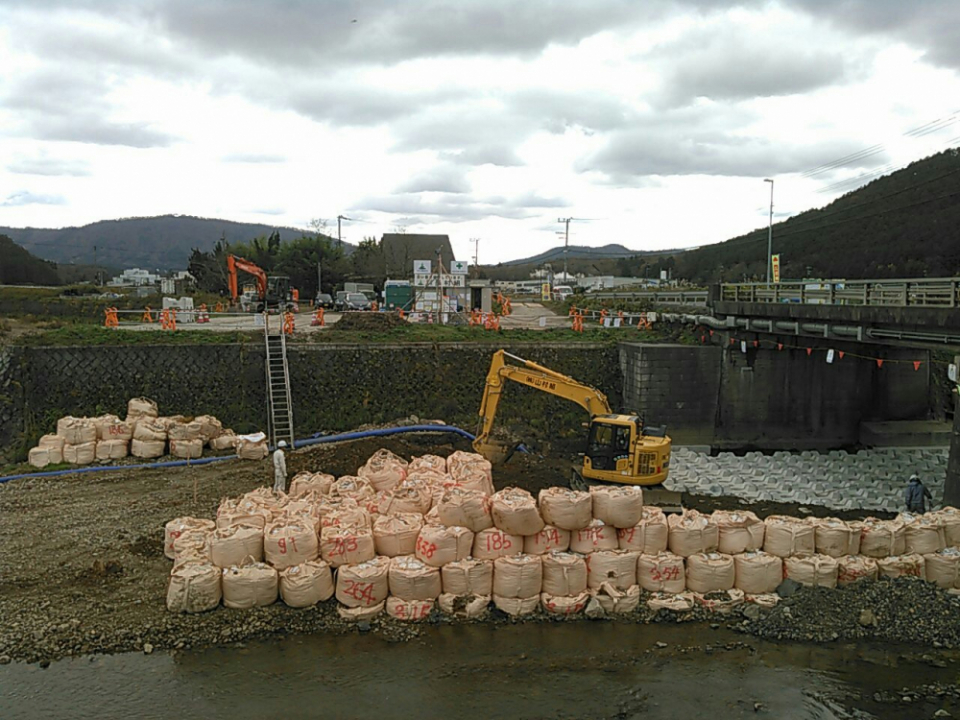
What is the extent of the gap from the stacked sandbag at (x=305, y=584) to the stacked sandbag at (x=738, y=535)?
253 inches

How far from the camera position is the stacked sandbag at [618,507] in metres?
11.8

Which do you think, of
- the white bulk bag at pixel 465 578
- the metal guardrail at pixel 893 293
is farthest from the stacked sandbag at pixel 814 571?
the metal guardrail at pixel 893 293

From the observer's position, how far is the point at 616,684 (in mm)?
9977

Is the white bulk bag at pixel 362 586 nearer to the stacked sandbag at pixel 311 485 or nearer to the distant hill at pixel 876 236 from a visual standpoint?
the stacked sandbag at pixel 311 485

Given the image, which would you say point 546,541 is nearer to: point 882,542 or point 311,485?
point 311,485

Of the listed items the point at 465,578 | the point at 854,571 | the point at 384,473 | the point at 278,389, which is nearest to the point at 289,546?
the point at 465,578

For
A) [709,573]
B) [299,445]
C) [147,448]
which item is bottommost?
[709,573]

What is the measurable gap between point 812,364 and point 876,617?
15.7 m

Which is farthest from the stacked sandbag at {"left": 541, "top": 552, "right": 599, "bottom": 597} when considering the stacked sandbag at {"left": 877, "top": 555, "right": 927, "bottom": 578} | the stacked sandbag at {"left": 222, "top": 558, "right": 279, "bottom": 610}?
the stacked sandbag at {"left": 877, "top": 555, "right": 927, "bottom": 578}

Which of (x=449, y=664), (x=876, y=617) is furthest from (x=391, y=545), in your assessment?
(x=876, y=617)

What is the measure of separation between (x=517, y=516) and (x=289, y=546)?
359 cm

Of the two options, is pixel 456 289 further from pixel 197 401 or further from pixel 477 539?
pixel 477 539

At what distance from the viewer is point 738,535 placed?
12148 millimetres

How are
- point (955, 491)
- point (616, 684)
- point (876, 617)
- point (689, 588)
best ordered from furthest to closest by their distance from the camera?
point (955, 491) < point (689, 588) < point (876, 617) < point (616, 684)
